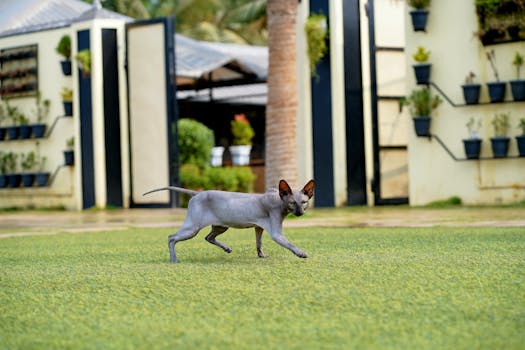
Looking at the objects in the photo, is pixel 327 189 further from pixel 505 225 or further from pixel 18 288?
pixel 18 288

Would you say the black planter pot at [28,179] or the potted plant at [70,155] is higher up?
the potted plant at [70,155]

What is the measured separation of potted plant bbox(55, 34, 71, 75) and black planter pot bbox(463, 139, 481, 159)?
7675 millimetres

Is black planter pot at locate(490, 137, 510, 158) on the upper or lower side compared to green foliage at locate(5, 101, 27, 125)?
lower

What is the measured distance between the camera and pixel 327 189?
15.3 metres

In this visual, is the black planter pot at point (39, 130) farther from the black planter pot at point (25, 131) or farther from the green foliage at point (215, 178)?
the green foliage at point (215, 178)

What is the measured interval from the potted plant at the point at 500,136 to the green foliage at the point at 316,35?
9.87ft

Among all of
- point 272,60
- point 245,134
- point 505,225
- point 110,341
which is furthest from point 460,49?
point 110,341

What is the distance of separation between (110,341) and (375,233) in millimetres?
5350

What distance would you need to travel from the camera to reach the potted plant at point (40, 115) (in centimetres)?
1798

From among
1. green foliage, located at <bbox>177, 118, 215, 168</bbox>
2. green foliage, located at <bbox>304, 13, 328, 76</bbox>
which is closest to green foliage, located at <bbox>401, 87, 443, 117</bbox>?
green foliage, located at <bbox>304, 13, 328, 76</bbox>

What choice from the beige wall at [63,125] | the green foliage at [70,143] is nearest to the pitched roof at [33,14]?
the beige wall at [63,125]

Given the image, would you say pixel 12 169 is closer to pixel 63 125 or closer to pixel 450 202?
pixel 63 125

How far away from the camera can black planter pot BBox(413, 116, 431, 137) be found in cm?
1405

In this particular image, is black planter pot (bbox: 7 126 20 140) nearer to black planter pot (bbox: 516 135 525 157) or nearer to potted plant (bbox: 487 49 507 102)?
potted plant (bbox: 487 49 507 102)
